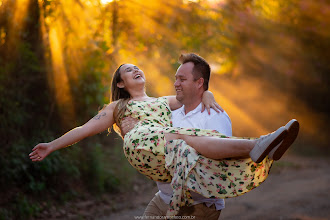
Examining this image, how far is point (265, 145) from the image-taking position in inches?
101

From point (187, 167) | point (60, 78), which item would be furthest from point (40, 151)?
point (60, 78)

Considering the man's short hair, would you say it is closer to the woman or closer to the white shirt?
the white shirt

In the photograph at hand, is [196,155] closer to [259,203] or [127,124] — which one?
[127,124]

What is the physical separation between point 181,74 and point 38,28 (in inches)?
168

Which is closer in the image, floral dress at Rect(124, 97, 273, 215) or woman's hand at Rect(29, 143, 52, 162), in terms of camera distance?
floral dress at Rect(124, 97, 273, 215)

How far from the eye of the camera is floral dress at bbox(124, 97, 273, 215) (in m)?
2.77

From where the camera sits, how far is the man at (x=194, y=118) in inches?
120

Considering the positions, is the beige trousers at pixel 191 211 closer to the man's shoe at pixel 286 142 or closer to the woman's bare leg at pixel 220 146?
the woman's bare leg at pixel 220 146

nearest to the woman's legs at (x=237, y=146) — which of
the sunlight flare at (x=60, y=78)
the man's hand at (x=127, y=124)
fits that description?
the man's hand at (x=127, y=124)

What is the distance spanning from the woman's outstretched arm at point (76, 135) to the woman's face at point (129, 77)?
0.32 m

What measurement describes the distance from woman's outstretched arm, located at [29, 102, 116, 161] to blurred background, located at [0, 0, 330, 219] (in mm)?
2602

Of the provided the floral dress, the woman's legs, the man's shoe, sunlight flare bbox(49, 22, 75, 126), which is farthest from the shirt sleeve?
sunlight flare bbox(49, 22, 75, 126)

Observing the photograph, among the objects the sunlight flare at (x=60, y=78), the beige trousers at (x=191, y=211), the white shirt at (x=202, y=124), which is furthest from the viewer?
the sunlight flare at (x=60, y=78)

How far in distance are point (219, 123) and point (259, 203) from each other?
485cm
